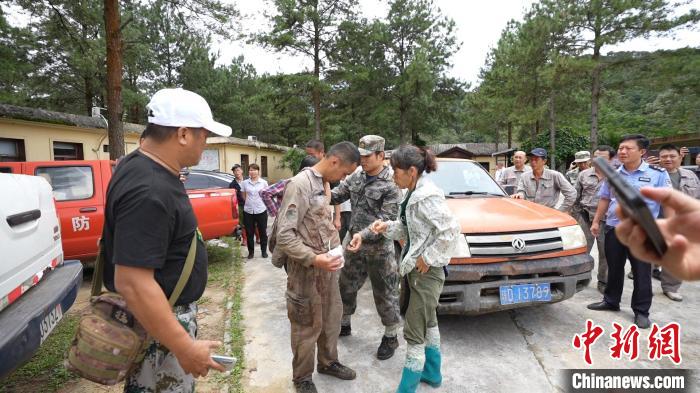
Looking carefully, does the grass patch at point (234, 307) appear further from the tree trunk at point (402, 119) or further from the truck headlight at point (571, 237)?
the tree trunk at point (402, 119)

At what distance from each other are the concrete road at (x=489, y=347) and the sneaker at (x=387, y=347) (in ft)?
0.18

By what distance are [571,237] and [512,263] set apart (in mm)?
783

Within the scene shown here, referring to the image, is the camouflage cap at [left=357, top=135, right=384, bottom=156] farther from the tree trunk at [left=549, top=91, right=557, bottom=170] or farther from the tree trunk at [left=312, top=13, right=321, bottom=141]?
the tree trunk at [left=549, top=91, right=557, bottom=170]

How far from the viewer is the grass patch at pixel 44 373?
2807mm

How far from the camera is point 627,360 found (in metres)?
3.05

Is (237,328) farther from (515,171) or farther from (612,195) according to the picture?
(515,171)

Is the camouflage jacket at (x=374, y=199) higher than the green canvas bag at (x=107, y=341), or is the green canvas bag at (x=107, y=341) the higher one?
the camouflage jacket at (x=374, y=199)

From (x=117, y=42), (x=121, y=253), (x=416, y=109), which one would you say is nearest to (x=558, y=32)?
(x=416, y=109)

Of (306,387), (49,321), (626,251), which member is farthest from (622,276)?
(49,321)

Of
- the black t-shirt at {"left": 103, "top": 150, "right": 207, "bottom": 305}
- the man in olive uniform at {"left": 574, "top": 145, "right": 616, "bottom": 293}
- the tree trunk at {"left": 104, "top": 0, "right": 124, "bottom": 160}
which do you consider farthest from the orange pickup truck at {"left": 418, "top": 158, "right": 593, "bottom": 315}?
the tree trunk at {"left": 104, "top": 0, "right": 124, "bottom": 160}

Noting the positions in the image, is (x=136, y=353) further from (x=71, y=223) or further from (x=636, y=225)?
(x=71, y=223)

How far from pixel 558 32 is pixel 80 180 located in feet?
65.7

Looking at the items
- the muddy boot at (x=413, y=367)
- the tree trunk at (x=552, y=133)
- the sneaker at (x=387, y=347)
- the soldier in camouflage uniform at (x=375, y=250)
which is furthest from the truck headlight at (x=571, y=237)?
the tree trunk at (x=552, y=133)

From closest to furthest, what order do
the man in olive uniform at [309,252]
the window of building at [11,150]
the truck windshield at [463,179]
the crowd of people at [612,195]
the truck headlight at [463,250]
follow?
the man in olive uniform at [309,252] → the truck headlight at [463,250] → the crowd of people at [612,195] → the truck windshield at [463,179] → the window of building at [11,150]
